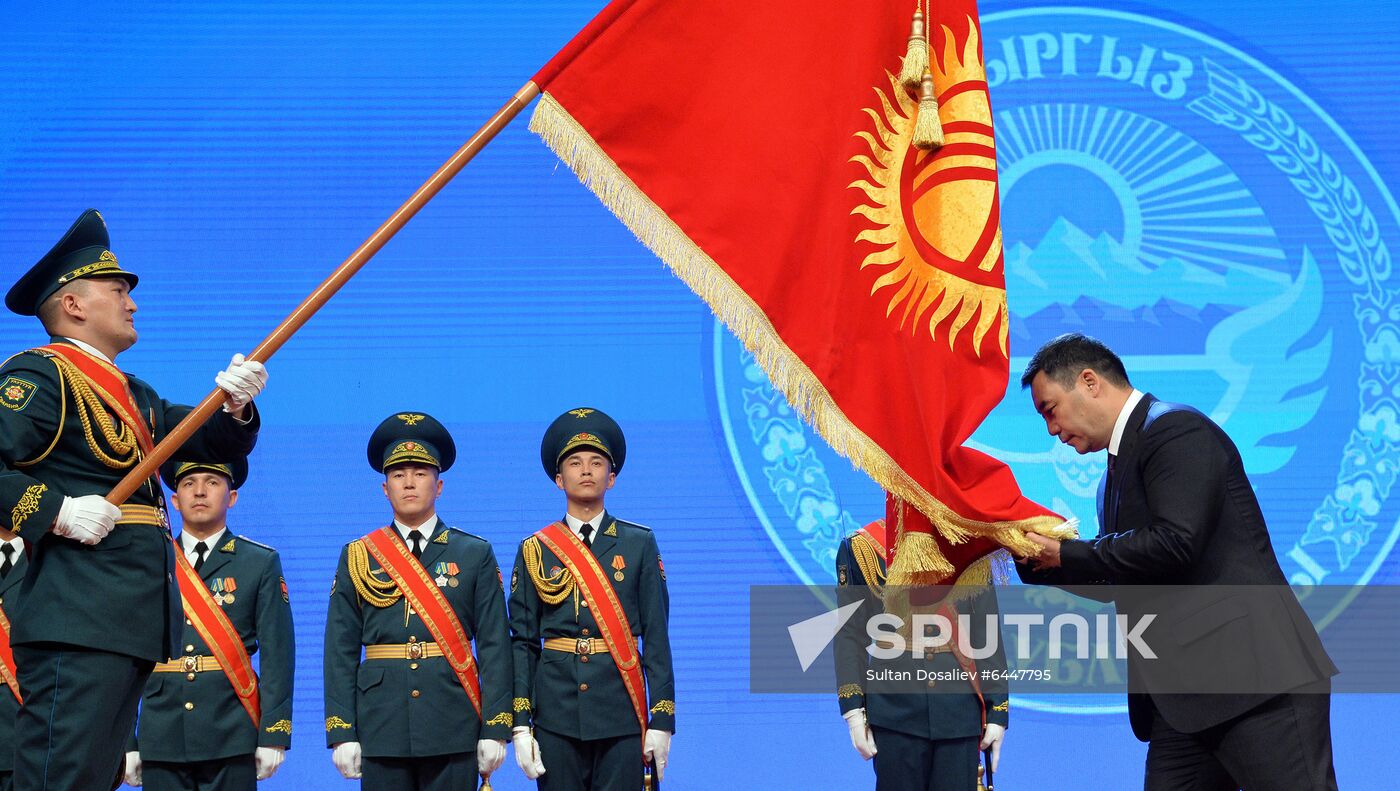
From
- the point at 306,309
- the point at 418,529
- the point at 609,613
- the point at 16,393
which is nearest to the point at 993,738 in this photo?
the point at 609,613

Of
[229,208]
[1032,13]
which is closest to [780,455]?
[1032,13]

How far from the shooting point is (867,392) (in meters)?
3.01

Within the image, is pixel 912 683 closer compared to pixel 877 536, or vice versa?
pixel 912 683

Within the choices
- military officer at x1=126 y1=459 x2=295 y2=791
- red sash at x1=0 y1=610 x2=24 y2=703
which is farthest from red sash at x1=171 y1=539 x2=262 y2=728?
red sash at x1=0 y1=610 x2=24 y2=703

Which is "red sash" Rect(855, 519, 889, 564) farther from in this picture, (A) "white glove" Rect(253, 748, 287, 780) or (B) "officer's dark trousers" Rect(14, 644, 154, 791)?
(B) "officer's dark trousers" Rect(14, 644, 154, 791)

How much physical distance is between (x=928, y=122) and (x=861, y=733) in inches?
80.9

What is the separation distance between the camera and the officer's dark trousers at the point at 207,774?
4094 mm

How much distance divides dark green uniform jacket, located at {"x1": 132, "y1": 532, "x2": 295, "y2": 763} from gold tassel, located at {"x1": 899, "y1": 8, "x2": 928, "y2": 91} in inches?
99.1

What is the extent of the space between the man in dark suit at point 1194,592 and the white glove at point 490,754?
5.55ft

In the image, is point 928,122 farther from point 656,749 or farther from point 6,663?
point 6,663

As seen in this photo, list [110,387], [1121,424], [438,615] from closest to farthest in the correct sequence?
1. [110,387]
2. [1121,424]
3. [438,615]

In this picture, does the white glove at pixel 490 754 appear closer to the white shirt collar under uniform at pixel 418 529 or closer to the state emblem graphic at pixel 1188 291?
the white shirt collar under uniform at pixel 418 529

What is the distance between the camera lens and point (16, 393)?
2.83 m

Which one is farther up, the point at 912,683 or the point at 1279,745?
the point at 912,683
